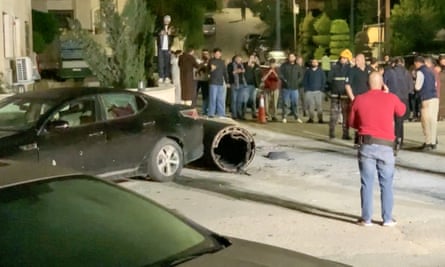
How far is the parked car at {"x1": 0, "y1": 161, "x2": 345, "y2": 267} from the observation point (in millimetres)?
4297

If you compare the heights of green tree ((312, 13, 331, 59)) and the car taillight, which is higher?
green tree ((312, 13, 331, 59))

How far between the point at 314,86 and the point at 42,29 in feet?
55.1

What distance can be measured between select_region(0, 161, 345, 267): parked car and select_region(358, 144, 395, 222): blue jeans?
474 cm

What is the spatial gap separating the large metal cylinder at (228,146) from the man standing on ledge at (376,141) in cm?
449

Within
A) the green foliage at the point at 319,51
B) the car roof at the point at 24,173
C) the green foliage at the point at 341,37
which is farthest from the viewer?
the green foliage at the point at 319,51

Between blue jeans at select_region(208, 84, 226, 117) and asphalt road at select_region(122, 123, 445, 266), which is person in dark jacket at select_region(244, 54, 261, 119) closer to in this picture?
blue jeans at select_region(208, 84, 226, 117)

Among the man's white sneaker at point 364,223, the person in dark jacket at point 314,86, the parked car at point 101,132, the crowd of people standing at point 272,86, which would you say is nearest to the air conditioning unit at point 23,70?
the crowd of people standing at point 272,86

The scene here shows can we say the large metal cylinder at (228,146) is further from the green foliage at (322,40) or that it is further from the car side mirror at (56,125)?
the green foliage at (322,40)

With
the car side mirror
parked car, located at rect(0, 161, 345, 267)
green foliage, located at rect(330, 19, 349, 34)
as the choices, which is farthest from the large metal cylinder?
green foliage, located at rect(330, 19, 349, 34)

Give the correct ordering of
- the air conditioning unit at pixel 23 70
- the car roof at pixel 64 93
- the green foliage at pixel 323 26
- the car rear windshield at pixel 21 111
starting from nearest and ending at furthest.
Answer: the car rear windshield at pixel 21 111 < the car roof at pixel 64 93 < the air conditioning unit at pixel 23 70 < the green foliage at pixel 323 26

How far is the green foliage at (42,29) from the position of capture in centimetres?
3400

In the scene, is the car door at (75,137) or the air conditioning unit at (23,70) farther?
the air conditioning unit at (23,70)

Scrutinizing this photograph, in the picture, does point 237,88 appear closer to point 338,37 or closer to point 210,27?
point 338,37

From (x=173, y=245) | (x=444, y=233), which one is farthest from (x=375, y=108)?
(x=173, y=245)
